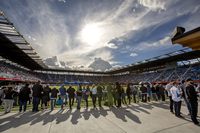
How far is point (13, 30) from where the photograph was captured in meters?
15.4

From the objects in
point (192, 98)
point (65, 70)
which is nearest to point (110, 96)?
point (192, 98)

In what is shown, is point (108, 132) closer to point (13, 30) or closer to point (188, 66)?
point (13, 30)

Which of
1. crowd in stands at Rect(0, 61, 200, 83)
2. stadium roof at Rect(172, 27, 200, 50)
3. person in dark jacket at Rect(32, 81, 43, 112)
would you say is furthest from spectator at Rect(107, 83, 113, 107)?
crowd in stands at Rect(0, 61, 200, 83)

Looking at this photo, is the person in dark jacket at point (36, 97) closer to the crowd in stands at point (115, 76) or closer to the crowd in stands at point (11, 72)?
the crowd in stands at point (11, 72)

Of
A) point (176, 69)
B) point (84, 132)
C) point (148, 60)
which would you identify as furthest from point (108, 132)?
point (176, 69)

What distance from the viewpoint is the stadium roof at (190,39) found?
13.0ft

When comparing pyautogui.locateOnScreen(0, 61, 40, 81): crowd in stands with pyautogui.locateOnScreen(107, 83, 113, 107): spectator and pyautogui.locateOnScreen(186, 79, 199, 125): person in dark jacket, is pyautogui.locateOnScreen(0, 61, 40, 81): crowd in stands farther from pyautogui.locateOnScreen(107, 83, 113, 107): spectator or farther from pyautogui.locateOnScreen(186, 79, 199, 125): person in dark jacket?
pyautogui.locateOnScreen(186, 79, 199, 125): person in dark jacket

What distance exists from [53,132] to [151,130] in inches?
149

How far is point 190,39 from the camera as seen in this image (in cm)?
427

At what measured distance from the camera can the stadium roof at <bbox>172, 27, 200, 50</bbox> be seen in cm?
398

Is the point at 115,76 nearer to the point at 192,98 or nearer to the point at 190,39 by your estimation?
the point at 192,98

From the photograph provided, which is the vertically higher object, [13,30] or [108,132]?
[13,30]

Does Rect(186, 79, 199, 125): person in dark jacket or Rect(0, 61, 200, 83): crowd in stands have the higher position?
Rect(0, 61, 200, 83): crowd in stands

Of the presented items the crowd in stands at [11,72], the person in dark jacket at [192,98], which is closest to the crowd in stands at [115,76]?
the crowd in stands at [11,72]
